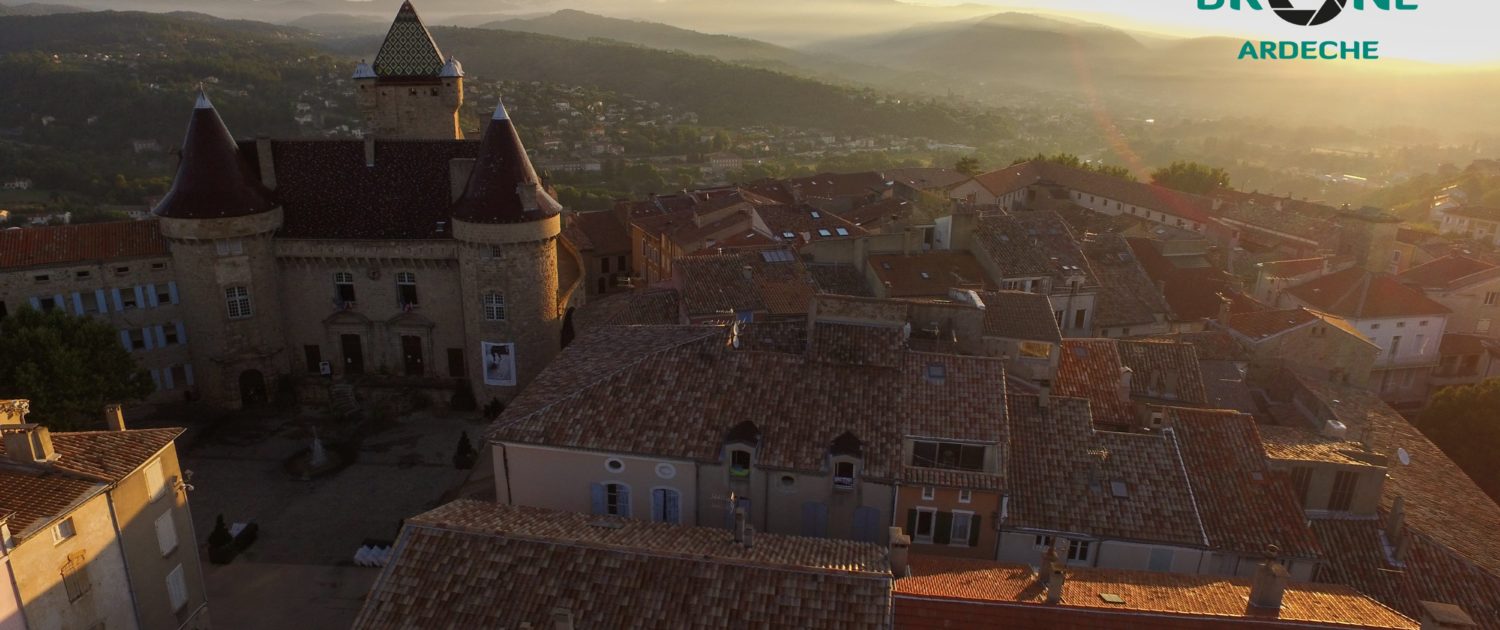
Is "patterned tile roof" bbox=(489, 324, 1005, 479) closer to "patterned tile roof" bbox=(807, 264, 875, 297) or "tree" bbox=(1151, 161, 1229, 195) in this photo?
"patterned tile roof" bbox=(807, 264, 875, 297)

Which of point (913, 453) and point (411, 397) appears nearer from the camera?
point (913, 453)

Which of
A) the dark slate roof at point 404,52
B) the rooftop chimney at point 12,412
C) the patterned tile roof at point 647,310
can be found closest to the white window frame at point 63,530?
the rooftop chimney at point 12,412

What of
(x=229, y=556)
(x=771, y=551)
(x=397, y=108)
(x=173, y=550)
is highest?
(x=397, y=108)

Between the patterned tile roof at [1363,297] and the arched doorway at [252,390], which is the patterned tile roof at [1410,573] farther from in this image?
the arched doorway at [252,390]

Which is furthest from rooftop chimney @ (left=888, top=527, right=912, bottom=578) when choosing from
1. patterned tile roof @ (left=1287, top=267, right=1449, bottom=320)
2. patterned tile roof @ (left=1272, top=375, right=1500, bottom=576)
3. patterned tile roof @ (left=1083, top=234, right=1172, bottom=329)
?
patterned tile roof @ (left=1287, top=267, right=1449, bottom=320)

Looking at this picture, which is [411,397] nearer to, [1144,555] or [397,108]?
[397,108]

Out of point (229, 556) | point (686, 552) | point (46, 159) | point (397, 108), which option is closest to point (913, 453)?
point (686, 552)

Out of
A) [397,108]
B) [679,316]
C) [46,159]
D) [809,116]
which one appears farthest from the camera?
[809,116]

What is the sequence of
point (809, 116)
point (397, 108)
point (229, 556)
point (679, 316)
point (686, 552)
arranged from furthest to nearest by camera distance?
point (809, 116) < point (397, 108) < point (679, 316) < point (229, 556) < point (686, 552)
